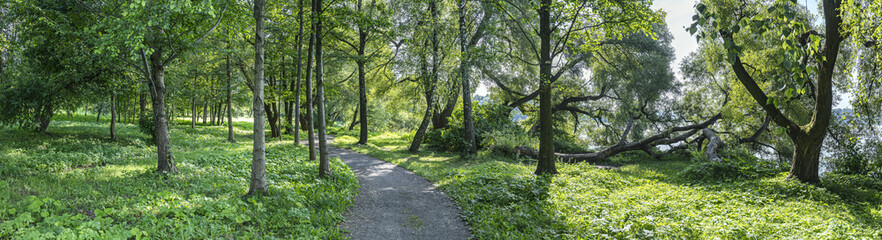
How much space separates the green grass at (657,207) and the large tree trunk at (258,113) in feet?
13.3

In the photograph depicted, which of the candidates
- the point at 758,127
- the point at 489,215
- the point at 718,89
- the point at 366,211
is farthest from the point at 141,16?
the point at 718,89

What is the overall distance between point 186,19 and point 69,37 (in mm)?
4229

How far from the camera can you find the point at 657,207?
745 cm

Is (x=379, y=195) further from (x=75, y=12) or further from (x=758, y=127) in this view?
(x=758, y=127)

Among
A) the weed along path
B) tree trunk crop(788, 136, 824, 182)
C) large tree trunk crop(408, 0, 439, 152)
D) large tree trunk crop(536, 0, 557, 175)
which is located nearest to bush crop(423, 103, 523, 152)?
large tree trunk crop(408, 0, 439, 152)

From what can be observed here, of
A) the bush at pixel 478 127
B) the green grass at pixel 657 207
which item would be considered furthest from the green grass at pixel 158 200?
the bush at pixel 478 127

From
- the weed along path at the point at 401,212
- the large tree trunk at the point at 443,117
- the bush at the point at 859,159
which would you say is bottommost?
the weed along path at the point at 401,212

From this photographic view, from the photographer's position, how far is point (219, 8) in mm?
8023

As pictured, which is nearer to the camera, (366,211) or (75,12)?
(366,211)

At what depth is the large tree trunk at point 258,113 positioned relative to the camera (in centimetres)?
692

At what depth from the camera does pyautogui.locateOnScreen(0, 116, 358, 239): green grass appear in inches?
183

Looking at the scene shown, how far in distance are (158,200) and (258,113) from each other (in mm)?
1989

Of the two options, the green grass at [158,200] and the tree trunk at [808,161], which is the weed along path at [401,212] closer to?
the green grass at [158,200]

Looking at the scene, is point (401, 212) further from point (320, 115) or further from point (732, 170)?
point (732, 170)
